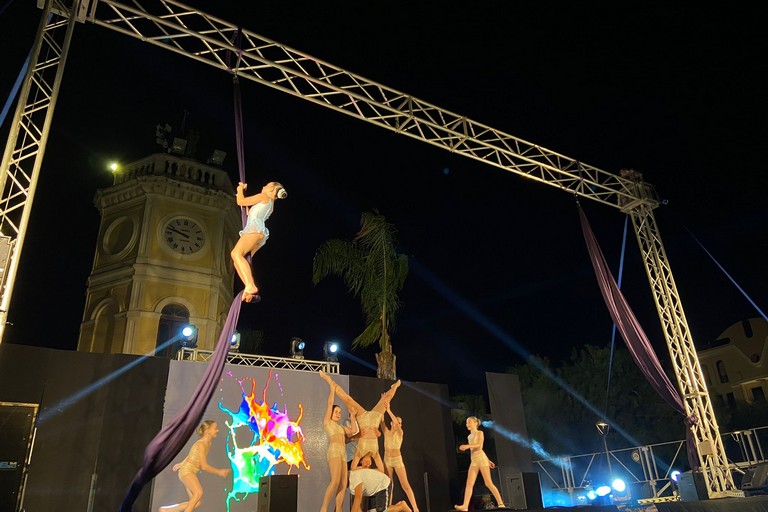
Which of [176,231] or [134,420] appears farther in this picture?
[176,231]

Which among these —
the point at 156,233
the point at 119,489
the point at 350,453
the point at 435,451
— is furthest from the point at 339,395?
the point at 156,233

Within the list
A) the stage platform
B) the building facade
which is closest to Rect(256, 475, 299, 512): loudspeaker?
the stage platform

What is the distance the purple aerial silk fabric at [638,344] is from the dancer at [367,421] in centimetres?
426

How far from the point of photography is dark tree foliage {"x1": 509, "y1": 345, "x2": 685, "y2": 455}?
62.5ft

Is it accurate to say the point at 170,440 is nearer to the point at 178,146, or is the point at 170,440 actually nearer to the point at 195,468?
the point at 195,468

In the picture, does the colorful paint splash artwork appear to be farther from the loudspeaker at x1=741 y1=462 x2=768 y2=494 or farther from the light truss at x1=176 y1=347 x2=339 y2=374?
the loudspeaker at x1=741 y1=462 x2=768 y2=494

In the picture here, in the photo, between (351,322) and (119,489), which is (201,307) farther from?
(119,489)

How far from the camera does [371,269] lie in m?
12.9

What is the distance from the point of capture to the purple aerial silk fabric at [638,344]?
8570 mm

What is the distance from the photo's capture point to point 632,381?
2033 cm

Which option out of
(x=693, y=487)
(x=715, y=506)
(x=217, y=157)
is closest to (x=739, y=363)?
(x=693, y=487)

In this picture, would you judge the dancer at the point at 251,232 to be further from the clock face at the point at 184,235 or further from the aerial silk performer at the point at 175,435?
the clock face at the point at 184,235

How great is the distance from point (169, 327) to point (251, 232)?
13404 millimetres

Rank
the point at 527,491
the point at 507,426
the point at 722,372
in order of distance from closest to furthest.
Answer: the point at 527,491
the point at 507,426
the point at 722,372
